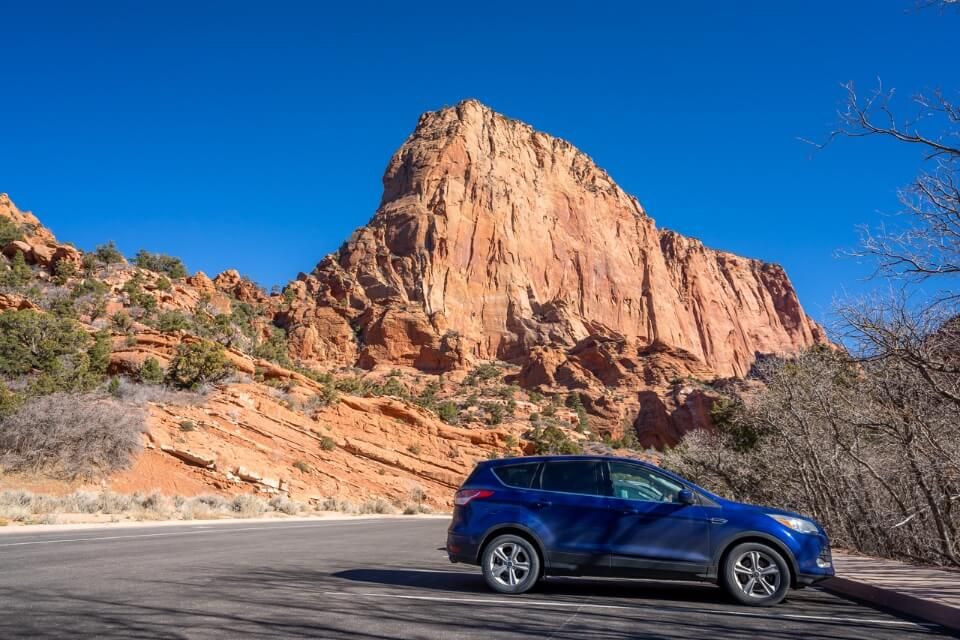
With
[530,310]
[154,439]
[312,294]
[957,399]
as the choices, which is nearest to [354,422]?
[154,439]

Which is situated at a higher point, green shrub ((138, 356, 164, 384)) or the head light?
green shrub ((138, 356, 164, 384))

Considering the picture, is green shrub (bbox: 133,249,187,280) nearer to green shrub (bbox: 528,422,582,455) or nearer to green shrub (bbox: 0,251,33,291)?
green shrub (bbox: 0,251,33,291)

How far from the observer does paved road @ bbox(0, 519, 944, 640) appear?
20.1 feet

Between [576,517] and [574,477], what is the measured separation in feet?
1.65

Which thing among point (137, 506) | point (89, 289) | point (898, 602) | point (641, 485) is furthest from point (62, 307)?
point (898, 602)

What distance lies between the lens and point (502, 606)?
7.50 m

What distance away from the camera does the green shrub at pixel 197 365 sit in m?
41.5

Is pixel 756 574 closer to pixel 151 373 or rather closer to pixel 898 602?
pixel 898 602

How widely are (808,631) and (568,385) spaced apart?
82622mm

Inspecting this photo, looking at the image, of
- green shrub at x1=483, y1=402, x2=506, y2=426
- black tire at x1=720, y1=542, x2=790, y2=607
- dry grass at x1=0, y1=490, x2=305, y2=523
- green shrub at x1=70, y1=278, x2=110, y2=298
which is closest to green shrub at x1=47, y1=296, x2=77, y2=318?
green shrub at x1=70, y1=278, x2=110, y2=298

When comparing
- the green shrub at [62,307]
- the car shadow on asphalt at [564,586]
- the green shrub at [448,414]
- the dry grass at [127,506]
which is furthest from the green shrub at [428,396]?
the car shadow on asphalt at [564,586]

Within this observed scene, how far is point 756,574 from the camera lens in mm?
8000

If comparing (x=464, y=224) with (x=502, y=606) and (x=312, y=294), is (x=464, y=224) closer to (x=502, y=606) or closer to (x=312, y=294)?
(x=312, y=294)

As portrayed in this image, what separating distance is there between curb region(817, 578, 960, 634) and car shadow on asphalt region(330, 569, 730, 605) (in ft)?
4.95
